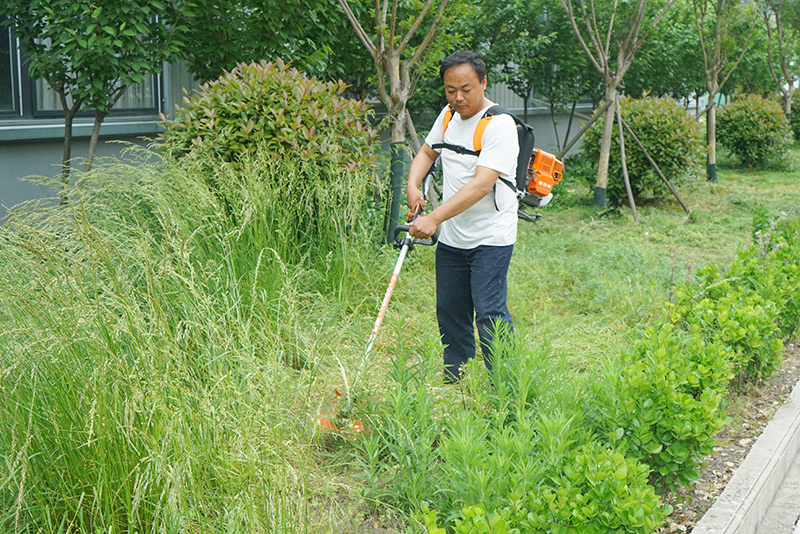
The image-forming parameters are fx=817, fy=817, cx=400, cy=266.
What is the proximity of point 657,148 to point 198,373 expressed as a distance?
31.9ft

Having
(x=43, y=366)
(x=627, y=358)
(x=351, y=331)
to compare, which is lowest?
(x=351, y=331)

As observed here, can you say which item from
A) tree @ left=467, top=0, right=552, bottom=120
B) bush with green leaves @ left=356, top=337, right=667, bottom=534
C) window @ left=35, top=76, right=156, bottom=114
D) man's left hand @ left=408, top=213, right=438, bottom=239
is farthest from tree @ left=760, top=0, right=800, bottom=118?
bush with green leaves @ left=356, top=337, right=667, bottom=534

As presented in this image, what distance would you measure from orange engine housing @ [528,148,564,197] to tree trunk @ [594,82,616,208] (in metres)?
6.85

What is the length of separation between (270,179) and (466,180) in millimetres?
2286

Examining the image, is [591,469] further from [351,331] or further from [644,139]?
[644,139]

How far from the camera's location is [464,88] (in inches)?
159

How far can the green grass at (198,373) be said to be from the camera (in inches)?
104

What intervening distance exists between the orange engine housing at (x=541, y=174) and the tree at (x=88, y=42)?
13.6ft

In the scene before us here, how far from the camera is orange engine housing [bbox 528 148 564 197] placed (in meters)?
4.52

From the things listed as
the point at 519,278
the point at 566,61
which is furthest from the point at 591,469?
the point at 566,61

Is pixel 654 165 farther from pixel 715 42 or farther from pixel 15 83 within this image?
pixel 15 83

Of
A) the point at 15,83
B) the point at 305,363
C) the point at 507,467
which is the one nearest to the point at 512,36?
the point at 15,83

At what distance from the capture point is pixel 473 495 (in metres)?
2.79

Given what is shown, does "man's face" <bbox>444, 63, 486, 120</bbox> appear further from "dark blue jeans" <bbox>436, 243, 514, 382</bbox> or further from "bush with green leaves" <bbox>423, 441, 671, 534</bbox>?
"bush with green leaves" <bbox>423, 441, 671, 534</bbox>
